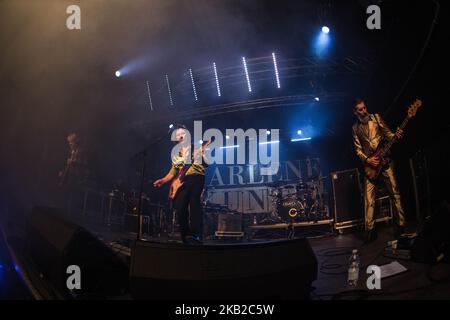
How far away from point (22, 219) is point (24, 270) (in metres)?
3.89

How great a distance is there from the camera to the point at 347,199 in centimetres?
579

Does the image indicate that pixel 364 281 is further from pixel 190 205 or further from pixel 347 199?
pixel 347 199

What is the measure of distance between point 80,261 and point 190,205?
1.85 metres

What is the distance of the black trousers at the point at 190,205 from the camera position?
3.77m

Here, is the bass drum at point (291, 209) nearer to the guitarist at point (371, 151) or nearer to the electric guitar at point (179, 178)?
the guitarist at point (371, 151)

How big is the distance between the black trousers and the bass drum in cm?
372

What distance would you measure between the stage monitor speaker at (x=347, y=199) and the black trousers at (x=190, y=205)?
11.0ft

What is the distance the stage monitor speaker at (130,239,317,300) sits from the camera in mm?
1962

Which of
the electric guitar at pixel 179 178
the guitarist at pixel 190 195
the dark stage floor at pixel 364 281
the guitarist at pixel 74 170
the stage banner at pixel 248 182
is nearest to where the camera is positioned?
the dark stage floor at pixel 364 281

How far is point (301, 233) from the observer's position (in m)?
6.74

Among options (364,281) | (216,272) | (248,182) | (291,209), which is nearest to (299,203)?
(291,209)

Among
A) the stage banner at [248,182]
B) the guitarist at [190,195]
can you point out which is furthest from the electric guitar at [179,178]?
the stage banner at [248,182]

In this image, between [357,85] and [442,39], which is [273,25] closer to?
[357,85]

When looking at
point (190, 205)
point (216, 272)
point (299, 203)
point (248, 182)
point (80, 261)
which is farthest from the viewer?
point (248, 182)
